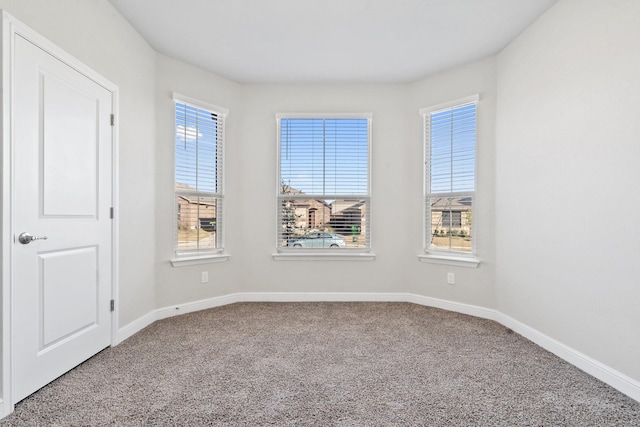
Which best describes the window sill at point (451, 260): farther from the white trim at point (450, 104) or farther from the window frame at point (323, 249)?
the white trim at point (450, 104)

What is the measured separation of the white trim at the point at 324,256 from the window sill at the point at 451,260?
63 cm

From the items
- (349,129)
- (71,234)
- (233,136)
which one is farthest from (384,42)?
(71,234)

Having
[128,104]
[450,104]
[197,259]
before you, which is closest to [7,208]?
[128,104]

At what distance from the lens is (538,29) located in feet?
9.14

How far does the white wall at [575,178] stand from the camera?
2.05 metres

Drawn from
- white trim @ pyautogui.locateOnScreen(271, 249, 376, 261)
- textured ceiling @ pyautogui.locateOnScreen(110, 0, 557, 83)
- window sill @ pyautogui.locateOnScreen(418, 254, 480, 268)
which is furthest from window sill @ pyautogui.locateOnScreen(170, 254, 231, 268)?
window sill @ pyautogui.locateOnScreen(418, 254, 480, 268)

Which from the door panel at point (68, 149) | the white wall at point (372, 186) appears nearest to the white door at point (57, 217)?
the door panel at point (68, 149)

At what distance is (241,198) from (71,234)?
1.96 meters

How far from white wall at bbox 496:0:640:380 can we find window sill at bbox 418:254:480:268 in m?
0.31

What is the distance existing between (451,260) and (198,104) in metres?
3.30

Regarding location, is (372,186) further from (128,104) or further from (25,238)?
(25,238)

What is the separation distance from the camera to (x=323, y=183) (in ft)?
13.4

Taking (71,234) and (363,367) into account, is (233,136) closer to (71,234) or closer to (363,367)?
(71,234)

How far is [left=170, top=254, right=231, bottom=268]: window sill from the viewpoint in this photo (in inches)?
138
